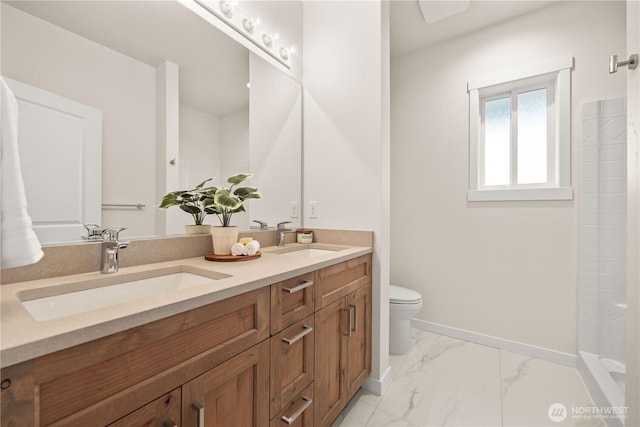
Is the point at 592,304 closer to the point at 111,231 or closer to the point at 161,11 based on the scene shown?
the point at 111,231

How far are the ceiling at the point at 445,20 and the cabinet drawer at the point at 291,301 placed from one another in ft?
6.90

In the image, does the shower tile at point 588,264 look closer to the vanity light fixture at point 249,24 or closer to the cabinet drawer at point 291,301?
the cabinet drawer at point 291,301

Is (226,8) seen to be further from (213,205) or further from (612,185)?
(612,185)

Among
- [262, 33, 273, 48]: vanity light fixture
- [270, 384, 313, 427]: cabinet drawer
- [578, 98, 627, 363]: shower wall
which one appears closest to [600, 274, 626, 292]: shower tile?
[578, 98, 627, 363]: shower wall

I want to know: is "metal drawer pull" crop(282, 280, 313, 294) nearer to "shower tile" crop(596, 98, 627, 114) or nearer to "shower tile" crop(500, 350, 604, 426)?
"shower tile" crop(500, 350, 604, 426)

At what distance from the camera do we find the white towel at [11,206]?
0.55 m

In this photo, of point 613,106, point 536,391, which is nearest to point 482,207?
point 613,106

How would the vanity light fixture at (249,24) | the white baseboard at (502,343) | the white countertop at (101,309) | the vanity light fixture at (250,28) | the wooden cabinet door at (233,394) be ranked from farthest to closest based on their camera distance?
the white baseboard at (502,343), the vanity light fixture at (249,24), the vanity light fixture at (250,28), the wooden cabinet door at (233,394), the white countertop at (101,309)

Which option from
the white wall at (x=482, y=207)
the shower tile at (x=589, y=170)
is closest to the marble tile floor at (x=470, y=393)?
the white wall at (x=482, y=207)

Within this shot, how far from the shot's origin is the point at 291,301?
100cm

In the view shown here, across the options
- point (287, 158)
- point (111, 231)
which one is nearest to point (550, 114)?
point (287, 158)

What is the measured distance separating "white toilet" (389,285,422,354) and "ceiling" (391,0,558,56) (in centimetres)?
210

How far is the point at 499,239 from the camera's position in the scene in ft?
6.96

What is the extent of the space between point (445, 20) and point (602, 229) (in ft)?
6.08
